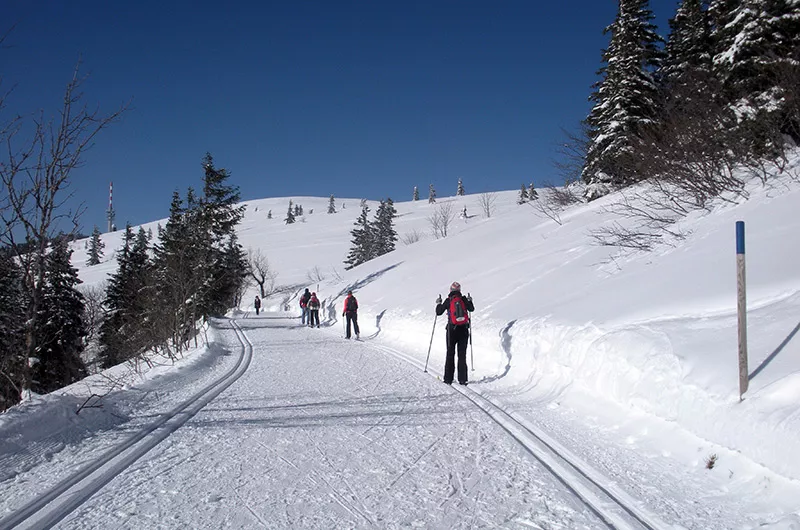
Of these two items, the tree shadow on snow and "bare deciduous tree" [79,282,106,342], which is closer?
the tree shadow on snow

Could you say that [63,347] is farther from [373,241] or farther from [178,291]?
[373,241]

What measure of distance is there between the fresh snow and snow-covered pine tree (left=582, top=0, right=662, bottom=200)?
34.3ft

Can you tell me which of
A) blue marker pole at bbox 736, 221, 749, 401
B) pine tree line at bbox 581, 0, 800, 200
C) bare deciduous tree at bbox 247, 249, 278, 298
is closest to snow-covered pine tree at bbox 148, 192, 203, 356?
blue marker pole at bbox 736, 221, 749, 401

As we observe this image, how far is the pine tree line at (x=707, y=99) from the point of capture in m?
12.4

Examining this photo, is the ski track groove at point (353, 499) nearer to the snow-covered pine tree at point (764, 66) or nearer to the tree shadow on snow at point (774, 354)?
the tree shadow on snow at point (774, 354)

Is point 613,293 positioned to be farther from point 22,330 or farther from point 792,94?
point 22,330

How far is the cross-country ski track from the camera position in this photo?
11.6 ft

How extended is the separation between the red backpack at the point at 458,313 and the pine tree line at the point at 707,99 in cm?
797

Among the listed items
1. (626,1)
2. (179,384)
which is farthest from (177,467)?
(626,1)

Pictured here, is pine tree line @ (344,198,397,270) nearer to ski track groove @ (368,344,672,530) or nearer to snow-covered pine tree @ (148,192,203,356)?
snow-covered pine tree @ (148,192,203,356)

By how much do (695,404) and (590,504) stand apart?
2.07 metres

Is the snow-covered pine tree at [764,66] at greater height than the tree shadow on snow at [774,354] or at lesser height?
greater

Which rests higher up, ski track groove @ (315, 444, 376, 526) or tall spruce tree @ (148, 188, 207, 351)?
tall spruce tree @ (148, 188, 207, 351)

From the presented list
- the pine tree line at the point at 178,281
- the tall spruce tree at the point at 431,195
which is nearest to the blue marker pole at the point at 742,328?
the pine tree line at the point at 178,281
